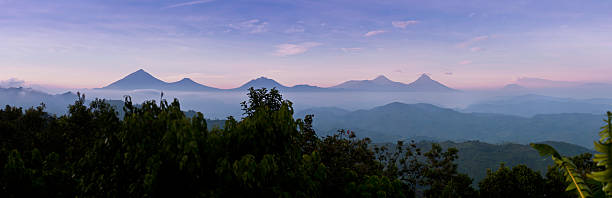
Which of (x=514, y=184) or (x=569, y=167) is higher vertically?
(x=569, y=167)

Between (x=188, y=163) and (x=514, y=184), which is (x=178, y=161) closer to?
(x=188, y=163)

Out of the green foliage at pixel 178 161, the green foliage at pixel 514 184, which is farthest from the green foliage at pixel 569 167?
the green foliage at pixel 514 184

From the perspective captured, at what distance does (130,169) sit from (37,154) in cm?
522

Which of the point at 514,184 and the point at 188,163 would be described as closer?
the point at 188,163

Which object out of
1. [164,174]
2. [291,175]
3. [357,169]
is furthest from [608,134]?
[357,169]

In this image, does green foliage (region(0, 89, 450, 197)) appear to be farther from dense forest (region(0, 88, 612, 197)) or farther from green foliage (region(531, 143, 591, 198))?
green foliage (region(531, 143, 591, 198))

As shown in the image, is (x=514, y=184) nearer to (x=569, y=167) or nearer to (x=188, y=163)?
(x=569, y=167)

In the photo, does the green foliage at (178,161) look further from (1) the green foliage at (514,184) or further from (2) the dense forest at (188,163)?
(1) the green foliage at (514,184)

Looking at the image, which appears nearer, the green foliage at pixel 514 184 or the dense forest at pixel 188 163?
the dense forest at pixel 188 163

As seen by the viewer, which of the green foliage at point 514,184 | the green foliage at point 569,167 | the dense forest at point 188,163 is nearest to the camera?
the green foliage at point 569,167

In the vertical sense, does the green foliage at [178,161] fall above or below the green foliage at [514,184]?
above

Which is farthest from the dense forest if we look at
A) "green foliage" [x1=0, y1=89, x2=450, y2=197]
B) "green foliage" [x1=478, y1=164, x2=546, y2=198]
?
"green foliage" [x1=478, y1=164, x2=546, y2=198]

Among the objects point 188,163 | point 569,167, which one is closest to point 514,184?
point 569,167

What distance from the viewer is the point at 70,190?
9.32 metres
